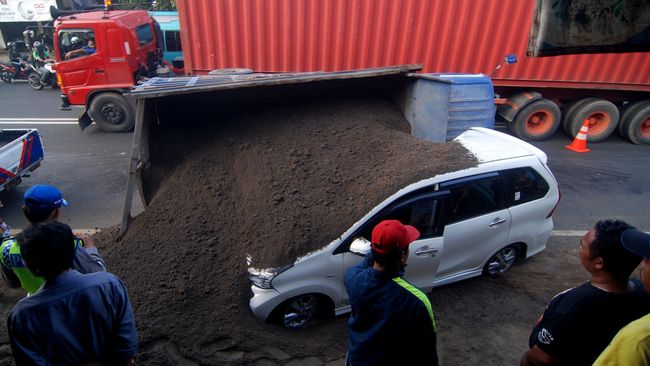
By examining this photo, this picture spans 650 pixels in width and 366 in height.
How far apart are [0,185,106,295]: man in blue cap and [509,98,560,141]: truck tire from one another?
883 cm

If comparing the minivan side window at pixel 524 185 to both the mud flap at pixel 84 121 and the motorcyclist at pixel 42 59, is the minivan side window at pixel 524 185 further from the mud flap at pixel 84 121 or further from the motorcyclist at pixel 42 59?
the motorcyclist at pixel 42 59

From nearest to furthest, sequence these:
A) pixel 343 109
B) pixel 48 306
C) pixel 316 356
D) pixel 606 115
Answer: pixel 48 306
pixel 316 356
pixel 343 109
pixel 606 115

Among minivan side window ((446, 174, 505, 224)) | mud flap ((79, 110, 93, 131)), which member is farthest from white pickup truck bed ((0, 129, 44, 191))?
minivan side window ((446, 174, 505, 224))

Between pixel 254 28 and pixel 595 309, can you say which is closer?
pixel 595 309

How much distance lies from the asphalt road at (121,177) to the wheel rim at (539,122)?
33 centimetres

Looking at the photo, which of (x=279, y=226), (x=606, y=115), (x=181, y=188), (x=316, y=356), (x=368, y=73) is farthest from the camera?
(x=606, y=115)

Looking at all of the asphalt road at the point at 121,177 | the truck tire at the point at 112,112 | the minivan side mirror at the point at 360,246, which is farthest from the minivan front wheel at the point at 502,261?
the truck tire at the point at 112,112

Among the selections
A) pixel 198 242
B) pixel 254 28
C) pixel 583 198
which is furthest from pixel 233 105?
pixel 583 198

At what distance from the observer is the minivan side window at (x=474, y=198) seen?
12.8ft

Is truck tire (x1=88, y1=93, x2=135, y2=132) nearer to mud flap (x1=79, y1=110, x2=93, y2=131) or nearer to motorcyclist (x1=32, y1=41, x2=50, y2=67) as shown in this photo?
mud flap (x1=79, y1=110, x2=93, y2=131)

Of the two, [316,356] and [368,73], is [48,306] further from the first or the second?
[368,73]

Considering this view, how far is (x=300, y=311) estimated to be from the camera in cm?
370

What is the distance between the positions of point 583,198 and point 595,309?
17.5ft

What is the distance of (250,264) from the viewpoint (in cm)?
363
